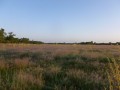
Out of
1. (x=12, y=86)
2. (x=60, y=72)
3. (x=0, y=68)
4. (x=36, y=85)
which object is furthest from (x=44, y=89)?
(x=0, y=68)

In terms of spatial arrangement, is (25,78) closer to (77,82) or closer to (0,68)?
(77,82)

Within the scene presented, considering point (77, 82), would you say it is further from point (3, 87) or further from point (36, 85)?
point (3, 87)

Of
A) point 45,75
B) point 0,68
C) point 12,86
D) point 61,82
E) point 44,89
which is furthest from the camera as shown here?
point 0,68

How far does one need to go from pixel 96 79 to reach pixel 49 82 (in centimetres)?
132

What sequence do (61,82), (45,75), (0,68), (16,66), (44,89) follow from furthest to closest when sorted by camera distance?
(16,66), (0,68), (45,75), (61,82), (44,89)

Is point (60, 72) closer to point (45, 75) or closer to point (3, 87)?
point (45, 75)

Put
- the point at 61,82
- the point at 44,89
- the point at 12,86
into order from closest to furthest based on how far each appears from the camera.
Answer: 1. the point at 12,86
2. the point at 44,89
3. the point at 61,82

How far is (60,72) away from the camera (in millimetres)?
9234

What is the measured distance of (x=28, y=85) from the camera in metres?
7.10

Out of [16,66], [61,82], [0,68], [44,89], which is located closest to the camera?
[44,89]

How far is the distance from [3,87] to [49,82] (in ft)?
4.85

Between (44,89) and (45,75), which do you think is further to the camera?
(45,75)

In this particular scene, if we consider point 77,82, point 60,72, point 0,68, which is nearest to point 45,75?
point 60,72

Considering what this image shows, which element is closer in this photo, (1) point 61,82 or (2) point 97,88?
(2) point 97,88
